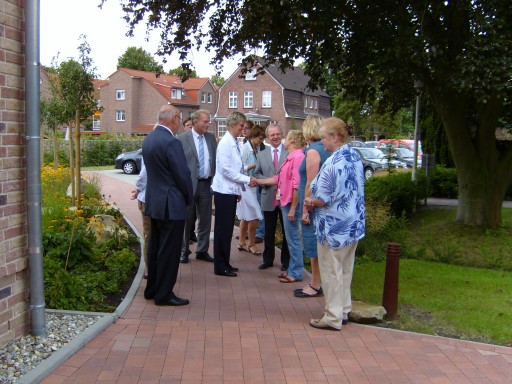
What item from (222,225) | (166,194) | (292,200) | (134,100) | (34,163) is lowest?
(222,225)

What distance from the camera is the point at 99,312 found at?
17.9 feet

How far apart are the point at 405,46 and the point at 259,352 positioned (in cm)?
563

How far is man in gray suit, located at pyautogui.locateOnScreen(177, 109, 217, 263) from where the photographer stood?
7430 millimetres

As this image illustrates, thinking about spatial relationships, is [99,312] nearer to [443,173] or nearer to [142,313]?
[142,313]

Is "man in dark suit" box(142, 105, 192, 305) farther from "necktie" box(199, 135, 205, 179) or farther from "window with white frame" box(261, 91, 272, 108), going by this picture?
"window with white frame" box(261, 91, 272, 108)

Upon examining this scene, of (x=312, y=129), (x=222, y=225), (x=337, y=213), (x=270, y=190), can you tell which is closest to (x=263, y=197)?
(x=270, y=190)

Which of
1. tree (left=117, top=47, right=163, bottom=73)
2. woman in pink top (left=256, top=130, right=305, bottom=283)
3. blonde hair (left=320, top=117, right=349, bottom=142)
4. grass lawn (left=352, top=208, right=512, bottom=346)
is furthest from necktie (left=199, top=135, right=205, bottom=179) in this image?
tree (left=117, top=47, right=163, bottom=73)

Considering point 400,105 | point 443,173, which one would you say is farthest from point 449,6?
point 443,173

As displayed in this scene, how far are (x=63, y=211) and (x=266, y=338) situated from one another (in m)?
4.74

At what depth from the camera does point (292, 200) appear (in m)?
6.61

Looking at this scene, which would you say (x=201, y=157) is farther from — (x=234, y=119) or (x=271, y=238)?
(x=271, y=238)

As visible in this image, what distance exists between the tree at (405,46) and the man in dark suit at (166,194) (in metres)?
3.45

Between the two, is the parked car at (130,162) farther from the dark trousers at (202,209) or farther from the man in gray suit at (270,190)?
the man in gray suit at (270,190)

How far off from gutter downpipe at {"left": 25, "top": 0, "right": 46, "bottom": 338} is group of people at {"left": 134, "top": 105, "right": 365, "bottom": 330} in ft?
4.31
